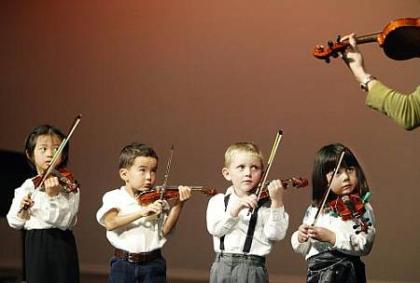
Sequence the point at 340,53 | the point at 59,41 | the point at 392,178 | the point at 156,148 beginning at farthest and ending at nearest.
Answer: the point at 59,41, the point at 156,148, the point at 392,178, the point at 340,53

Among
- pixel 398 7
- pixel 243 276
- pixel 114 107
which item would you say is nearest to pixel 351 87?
pixel 398 7

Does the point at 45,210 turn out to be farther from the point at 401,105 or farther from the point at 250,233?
the point at 401,105

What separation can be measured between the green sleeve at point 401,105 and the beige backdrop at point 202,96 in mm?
2719

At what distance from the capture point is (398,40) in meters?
2.22

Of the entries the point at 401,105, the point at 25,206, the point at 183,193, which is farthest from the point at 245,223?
the point at 401,105

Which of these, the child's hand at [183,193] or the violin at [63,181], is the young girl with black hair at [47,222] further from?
the child's hand at [183,193]

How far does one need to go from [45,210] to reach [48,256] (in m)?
0.22

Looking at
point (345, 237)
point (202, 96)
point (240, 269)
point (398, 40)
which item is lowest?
point (240, 269)

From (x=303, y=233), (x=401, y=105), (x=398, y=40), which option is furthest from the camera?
(x=303, y=233)

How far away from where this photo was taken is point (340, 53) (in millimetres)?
2295

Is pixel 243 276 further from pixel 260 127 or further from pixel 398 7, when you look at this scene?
pixel 398 7

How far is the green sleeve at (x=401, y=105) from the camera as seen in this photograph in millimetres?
2031

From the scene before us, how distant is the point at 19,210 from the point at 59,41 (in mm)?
2606

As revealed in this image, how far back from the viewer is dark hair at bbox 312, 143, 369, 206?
2986 mm
